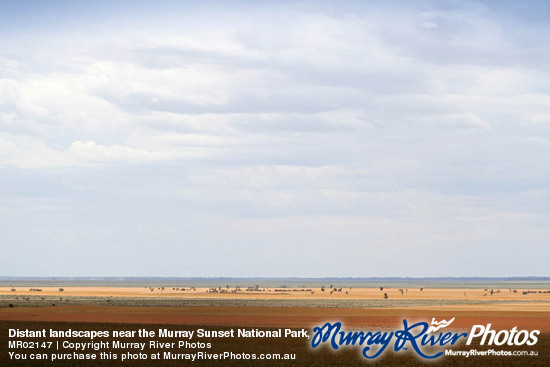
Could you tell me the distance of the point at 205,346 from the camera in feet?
133

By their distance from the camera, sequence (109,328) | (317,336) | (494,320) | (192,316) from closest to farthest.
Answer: (317,336)
(109,328)
(494,320)
(192,316)

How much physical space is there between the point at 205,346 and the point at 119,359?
251 inches

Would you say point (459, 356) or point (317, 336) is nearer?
point (459, 356)

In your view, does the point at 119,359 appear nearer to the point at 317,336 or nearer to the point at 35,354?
the point at 35,354

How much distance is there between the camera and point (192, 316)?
7075 cm

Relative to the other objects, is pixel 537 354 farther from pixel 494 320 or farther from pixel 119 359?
pixel 494 320

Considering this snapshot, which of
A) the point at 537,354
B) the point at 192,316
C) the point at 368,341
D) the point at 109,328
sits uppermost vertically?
the point at 192,316

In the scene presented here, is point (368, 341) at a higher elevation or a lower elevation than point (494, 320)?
lower

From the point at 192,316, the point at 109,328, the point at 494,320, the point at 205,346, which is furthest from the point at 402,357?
the point at 192,316

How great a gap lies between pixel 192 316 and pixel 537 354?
1584 inches

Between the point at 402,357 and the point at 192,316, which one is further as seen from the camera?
the point at 192,316

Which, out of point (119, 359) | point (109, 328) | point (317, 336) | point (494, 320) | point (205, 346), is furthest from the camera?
point (494, 320)

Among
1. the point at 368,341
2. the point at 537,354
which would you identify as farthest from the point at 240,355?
the point at 537,354

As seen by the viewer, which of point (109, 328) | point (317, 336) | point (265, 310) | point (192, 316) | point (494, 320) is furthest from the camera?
point (265, 310)
